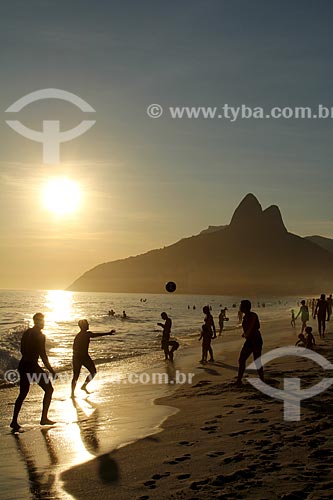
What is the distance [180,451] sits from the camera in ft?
22.6

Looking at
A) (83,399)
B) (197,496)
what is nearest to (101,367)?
(83,399)

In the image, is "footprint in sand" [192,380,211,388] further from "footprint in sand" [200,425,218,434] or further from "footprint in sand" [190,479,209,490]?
"footprint in sand" [190,479,209,490]

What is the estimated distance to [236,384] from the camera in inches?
454

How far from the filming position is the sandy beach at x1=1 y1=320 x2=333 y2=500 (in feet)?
18.0

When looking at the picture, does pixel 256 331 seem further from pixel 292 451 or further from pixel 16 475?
pixel 16 475

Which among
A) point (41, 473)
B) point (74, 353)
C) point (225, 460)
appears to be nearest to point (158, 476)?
point (225, 460)

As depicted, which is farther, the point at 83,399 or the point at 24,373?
the point at 83,399

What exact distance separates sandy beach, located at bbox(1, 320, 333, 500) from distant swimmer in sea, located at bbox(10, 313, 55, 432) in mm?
441

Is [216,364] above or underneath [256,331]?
underneath

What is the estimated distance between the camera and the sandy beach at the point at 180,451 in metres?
5.50

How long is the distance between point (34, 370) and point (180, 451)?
339 cm

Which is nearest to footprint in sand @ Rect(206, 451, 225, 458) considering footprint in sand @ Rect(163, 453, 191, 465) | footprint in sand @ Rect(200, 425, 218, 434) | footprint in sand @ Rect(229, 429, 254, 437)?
footprint in sand @ Rect(163, 453, 191, 465)

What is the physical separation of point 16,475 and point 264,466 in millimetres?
2832

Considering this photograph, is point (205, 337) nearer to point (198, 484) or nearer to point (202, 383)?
point (202, 383)
